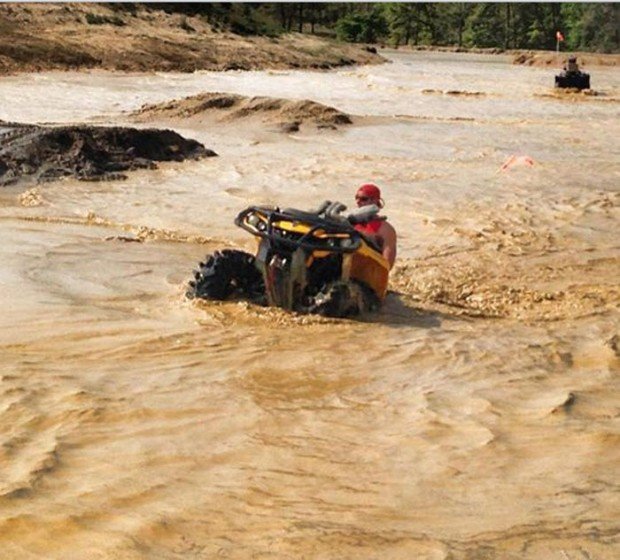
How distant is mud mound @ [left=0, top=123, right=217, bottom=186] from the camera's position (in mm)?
11719

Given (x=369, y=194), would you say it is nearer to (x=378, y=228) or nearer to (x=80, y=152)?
(x=378, y=228)

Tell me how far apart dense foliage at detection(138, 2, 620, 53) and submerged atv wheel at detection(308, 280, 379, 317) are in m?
75.6

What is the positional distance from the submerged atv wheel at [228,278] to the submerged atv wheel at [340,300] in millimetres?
445

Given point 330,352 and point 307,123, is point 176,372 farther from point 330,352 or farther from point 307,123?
point 307,123

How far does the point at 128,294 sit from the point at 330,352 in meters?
1.78

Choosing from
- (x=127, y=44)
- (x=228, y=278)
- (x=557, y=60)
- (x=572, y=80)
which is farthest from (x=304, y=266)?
(x=557, y=60)

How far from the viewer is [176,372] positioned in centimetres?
538

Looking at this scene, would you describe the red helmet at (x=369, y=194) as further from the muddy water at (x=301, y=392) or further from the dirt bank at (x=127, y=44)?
the dirt bank at (x=127, y=44)

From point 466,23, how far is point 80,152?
95597 millimetres

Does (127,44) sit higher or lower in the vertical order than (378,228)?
higher

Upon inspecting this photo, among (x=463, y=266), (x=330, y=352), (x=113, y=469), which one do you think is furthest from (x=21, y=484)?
(x=463, y=266)

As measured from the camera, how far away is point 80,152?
1248 centimetres

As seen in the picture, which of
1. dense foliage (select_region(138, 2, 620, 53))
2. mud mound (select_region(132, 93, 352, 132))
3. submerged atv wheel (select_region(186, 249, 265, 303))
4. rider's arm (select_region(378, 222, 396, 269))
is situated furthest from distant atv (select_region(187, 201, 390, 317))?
dense foliage (select_region(138, 2, 620, 53))

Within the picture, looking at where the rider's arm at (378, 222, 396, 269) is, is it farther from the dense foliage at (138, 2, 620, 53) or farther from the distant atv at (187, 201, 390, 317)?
the dense foliage at (138, 2, 620, 53)
